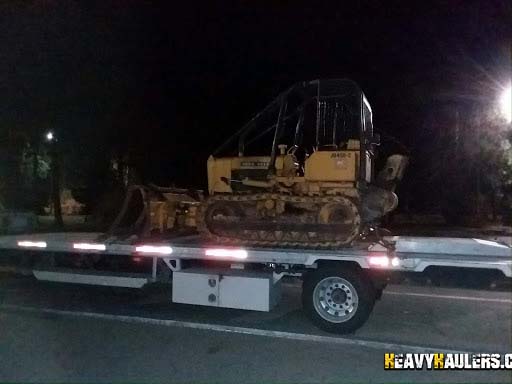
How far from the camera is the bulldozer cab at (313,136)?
10875 mm

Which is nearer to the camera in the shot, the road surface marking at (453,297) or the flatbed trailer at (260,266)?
the flatbed trailer at (260,266)

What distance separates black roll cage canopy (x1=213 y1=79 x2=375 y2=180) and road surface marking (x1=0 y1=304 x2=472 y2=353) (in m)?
3.15

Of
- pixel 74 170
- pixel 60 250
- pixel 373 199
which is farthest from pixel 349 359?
pixel 74 170

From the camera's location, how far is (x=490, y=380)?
6.95m

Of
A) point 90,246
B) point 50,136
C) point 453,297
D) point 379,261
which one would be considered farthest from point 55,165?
point 379,261

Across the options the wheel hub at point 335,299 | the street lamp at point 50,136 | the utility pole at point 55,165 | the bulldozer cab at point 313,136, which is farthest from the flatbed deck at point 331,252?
the utility pole at point 55,165

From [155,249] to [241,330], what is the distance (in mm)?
1996

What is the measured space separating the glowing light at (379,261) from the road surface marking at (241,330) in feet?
3.34

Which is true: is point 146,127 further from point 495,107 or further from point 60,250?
point 60,250

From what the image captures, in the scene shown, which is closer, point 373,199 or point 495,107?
point 373,199

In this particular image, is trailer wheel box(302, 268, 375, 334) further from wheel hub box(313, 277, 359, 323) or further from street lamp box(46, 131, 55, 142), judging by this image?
street lamp box(46, 131, 55, 142)

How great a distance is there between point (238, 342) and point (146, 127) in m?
19.4

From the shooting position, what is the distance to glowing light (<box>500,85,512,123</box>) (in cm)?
2422

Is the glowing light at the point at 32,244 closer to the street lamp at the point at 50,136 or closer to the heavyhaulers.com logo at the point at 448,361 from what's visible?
the heavyhaulers.com logo at the point at 448,361
